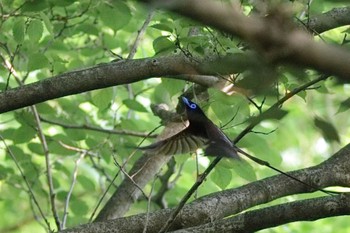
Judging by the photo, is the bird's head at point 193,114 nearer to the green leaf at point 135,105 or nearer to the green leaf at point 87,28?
the green leaf at point 135,105

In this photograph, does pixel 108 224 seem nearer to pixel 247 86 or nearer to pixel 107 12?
pixel 107 12

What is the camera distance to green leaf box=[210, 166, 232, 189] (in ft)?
10.3

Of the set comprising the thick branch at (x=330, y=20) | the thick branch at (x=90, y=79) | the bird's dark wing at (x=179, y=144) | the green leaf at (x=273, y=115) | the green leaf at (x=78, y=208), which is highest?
the green leaf at (x=78, y=208)

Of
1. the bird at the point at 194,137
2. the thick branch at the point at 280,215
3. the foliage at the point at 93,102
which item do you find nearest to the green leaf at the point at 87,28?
the foliage at the point at 93,102

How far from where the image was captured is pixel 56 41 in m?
4.00

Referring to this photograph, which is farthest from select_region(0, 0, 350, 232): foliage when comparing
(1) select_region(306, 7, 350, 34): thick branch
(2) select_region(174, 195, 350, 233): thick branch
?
(2) select_region(174, 195, 350, 233): thick branch

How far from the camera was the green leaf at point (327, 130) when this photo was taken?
0.59 metres

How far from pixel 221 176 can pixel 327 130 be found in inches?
101

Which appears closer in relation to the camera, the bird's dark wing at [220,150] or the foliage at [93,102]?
the bird's dark wing at [220,150]

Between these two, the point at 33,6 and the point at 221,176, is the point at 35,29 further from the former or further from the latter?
the point at 221,176

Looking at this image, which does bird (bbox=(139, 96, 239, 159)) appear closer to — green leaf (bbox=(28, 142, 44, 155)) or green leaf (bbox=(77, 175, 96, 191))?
green leaf (bbox=(28, 142, 44, 155))

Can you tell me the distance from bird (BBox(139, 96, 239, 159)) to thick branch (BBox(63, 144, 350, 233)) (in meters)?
0.35

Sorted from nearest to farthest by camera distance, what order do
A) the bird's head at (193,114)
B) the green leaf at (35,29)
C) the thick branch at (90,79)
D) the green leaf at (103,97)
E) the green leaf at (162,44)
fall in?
1. the bird's head at (193,114)
2. the thick branch at (90,79)
3. the green leaf at (162,44)
4. the green leaf at (35,29)
5. the green leaf at (103,97)

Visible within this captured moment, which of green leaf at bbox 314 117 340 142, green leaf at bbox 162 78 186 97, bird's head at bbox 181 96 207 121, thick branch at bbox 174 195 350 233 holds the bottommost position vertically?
green leaf at bbox 314 117 340 142
